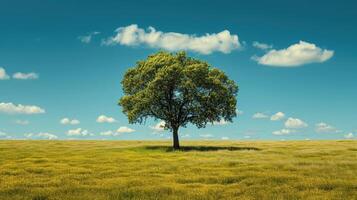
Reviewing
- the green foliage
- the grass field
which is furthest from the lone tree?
the grass field

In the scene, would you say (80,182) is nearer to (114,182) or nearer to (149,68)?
(114,182)

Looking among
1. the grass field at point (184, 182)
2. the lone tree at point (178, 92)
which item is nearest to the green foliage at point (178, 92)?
the lone tree at point (178, 92)

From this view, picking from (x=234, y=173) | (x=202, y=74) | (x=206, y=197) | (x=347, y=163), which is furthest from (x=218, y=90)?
(x=206, y=197)

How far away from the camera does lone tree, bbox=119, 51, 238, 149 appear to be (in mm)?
63031

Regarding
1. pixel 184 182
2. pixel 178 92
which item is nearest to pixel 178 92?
pixel 178 92

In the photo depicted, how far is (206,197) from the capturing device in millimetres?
21609

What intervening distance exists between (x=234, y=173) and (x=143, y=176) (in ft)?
21.0

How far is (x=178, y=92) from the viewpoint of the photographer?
213ft

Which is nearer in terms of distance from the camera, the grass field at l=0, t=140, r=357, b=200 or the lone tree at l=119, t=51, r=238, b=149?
the grass field at l=0, t=140, r=357, b=200

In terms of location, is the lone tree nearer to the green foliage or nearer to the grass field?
the green foliage

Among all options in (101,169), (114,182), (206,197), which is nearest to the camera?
(206,197)

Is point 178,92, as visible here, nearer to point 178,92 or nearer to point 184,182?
point 178,92

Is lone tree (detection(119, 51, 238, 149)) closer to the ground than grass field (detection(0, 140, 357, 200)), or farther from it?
farther from it

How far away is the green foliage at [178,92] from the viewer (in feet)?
207
